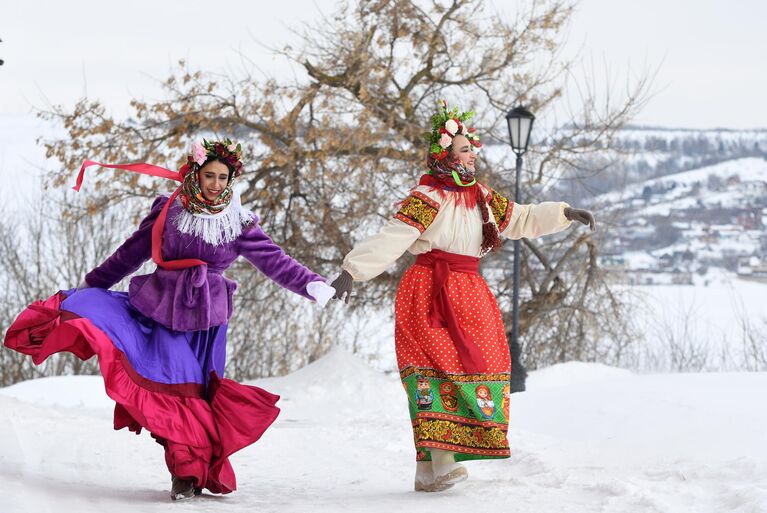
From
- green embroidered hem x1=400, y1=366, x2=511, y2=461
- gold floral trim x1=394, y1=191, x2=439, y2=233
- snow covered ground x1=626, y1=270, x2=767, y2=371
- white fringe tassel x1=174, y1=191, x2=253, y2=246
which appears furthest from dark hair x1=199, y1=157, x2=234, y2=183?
snow covered ground x1=626, y1=270, x2=767, y2=371

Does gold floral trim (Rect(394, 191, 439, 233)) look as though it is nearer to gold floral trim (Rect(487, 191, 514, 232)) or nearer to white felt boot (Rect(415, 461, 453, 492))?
gold floral trim (Rect(487, 191, 514, 232))

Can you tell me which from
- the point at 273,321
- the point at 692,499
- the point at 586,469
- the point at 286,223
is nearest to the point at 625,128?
the point at 286,223

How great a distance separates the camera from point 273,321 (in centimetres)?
1412

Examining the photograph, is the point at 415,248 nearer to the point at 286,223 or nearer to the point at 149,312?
the point at 149,312

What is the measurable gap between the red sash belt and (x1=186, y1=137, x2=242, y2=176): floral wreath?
1.06 metres

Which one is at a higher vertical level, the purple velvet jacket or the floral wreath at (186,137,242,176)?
the floral wreath at (186,137,242,176)

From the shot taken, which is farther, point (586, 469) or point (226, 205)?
point (586, 469)

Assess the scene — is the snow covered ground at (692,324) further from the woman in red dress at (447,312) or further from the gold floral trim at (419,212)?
the gold floral trim at (419,212)

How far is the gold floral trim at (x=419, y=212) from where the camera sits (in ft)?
16.0

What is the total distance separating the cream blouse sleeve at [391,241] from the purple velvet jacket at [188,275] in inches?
8.3

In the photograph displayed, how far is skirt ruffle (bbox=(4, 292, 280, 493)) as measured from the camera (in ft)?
14.6

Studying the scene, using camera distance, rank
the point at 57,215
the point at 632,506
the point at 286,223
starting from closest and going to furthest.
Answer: the point at 632,506 → the point at 286,223 → the point at 57,215

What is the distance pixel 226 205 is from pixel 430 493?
1712 millimetres

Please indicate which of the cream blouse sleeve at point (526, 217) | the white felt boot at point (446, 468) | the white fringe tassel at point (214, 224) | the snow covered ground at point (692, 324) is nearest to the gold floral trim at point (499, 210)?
the cream blouse sleeve at point (526, 217)
